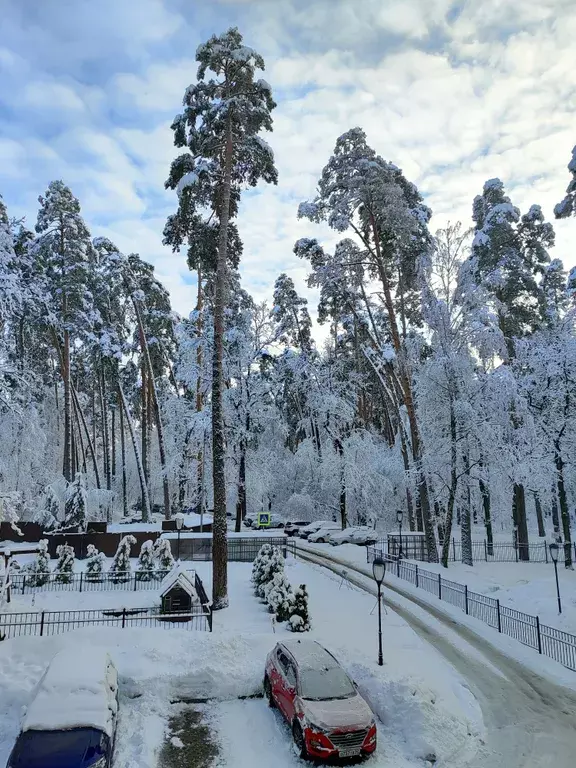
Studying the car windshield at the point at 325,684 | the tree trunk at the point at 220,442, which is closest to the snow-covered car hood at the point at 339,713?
the car windshield at the point at 325,684

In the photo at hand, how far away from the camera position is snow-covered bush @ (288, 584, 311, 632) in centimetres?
1553

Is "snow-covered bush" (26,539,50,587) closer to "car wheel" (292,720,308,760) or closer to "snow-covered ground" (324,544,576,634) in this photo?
"car wheel" (292,720,308,760)

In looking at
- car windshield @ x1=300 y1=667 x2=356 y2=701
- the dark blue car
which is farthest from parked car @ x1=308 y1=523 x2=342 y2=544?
the dark blue car

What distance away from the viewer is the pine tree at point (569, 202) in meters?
22.4

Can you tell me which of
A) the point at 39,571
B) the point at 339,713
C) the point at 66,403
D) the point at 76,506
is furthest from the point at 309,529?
the point at 339,713

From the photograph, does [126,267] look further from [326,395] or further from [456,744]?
[456,744]

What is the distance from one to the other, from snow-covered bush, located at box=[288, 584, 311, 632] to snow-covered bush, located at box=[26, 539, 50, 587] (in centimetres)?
1109

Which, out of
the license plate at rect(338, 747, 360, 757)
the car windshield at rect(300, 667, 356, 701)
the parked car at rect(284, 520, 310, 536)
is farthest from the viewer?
the parked car at rect(284, 520, 310, 536)

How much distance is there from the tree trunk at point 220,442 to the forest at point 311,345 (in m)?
0.07

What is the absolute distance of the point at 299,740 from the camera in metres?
Answer: 9.03

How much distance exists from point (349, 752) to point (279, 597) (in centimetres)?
851

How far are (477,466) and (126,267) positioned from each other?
25609mm

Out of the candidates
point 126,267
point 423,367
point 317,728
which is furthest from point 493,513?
point 317,728

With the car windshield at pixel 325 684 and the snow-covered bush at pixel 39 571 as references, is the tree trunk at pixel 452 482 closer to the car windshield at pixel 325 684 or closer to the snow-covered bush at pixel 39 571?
the car windshield at pixel 325 684
